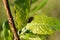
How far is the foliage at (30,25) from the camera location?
0.37 m

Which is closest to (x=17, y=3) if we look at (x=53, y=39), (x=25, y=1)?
(x=25, y=1)

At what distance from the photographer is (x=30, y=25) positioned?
387 millimetres

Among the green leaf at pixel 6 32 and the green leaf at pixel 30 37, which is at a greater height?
the green leaf at pixel 6 32

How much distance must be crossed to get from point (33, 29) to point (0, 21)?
0.12 meters

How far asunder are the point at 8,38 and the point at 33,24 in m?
0.07

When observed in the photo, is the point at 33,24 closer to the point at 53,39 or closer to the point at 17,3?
the point at 17,3

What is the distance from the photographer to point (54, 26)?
370 millimetres

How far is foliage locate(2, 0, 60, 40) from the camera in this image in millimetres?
370

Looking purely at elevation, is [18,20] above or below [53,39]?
below

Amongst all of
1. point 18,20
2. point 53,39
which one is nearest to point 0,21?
point 18,20

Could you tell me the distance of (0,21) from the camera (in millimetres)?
459

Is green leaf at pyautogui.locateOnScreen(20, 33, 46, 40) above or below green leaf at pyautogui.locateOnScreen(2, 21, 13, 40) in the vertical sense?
below

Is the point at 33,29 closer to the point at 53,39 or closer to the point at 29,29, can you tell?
the point at 29,29

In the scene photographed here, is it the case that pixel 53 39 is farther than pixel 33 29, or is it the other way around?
pixel 53 39
